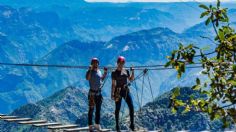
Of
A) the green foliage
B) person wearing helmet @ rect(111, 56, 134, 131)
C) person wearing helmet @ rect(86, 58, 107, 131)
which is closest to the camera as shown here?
the green foliage

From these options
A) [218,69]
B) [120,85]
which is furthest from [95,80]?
[218,69]

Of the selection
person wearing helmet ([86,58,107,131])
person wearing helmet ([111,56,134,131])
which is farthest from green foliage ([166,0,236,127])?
person wearing helmet ([86,58,107,131])

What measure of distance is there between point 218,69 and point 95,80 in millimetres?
15124

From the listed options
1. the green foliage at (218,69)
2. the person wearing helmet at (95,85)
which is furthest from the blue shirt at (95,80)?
the green foliage at (218,69)

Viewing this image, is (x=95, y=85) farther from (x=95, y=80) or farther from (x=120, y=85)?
(x=120, y=85)

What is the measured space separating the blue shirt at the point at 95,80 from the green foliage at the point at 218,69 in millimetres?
14593

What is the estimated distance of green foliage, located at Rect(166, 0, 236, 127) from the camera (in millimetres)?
7922

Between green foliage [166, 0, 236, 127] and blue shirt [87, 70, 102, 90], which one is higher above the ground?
blue shirt [87, 70, 102, 90]

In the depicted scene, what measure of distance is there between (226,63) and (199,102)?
2.26 feet

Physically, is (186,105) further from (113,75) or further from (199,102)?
(113,75)

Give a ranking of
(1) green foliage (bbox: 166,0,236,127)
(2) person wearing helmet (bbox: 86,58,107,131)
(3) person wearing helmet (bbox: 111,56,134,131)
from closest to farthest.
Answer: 1. (1) green foliage (bbox: 166,0,236,127)
2. (3) person wearing helmet (bbox: 111,56,134,131)
3. (2) person wearing helmet (bbox: 86,58,107,131)

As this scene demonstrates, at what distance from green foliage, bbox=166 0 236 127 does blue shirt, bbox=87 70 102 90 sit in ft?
47.9

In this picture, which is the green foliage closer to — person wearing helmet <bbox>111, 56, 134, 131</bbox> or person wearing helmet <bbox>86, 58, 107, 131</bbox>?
person wearing helmet <bbox>111, 56, 134, 131</bbox>

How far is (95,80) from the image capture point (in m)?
23.2
